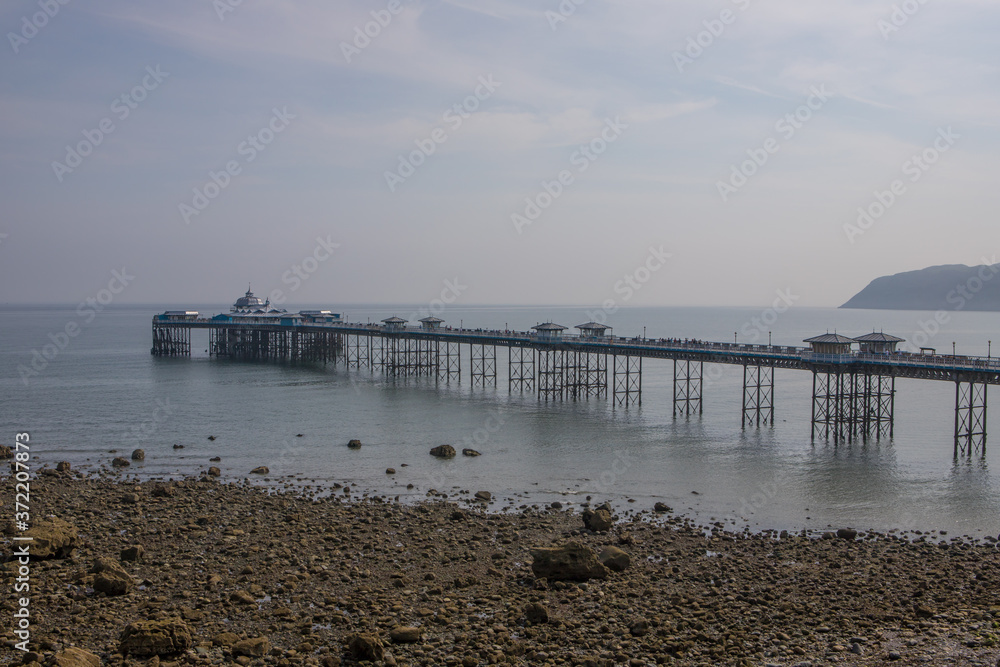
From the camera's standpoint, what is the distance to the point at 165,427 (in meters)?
54.3

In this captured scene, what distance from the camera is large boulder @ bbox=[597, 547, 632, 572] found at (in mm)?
24156

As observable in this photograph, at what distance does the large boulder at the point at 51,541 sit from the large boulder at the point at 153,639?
793 cm

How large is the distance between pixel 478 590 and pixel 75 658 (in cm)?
1033

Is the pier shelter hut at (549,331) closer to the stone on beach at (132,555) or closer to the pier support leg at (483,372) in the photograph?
the pier support leg at (483,372)

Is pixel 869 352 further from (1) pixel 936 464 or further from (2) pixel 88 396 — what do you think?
(2) pixel 88 396

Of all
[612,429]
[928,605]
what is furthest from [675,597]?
[612,429]

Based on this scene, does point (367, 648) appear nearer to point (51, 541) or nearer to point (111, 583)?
point (111, 583)

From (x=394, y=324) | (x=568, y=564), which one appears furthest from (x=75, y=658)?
(x=394, y=324)

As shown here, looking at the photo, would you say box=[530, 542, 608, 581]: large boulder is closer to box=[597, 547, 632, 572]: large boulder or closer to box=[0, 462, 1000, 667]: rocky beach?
box=[0, 462, 1000, 667]: rocky beach

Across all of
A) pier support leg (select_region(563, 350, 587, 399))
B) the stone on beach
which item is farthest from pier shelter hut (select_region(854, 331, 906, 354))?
the stone on beach

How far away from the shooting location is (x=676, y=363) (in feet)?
218

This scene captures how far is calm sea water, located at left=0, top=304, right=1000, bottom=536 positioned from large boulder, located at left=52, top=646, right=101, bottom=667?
61.5ft

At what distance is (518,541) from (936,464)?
26.7 meters

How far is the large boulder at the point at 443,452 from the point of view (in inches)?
1734
